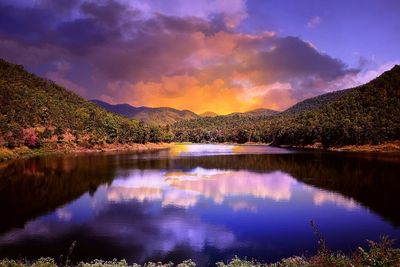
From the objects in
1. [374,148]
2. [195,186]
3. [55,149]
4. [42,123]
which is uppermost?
[42,123]

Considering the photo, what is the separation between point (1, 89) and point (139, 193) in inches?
5138

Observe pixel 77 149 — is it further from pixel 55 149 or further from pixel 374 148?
pixel 374 148

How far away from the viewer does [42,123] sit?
497ft

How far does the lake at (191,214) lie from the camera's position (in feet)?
94.7

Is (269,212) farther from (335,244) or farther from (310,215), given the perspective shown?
(335,244)

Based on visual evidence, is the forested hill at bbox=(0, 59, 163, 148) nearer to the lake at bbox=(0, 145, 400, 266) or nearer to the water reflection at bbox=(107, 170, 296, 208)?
the lake at bbox=(0, 145, 400, 266)

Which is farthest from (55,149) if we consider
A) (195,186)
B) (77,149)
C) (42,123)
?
(195,186)

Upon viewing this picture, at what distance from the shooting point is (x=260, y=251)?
28297 mm

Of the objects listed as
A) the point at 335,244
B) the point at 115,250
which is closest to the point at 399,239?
the point at 335,244

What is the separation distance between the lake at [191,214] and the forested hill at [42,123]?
61.2m

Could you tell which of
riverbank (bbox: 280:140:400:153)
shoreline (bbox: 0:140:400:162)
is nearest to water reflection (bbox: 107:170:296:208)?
shoreline (bbox: 0:140:400:162)

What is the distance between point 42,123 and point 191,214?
13008 cm

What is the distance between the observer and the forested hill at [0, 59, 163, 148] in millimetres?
127794

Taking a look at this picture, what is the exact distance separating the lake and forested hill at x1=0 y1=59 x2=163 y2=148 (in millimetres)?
61215
